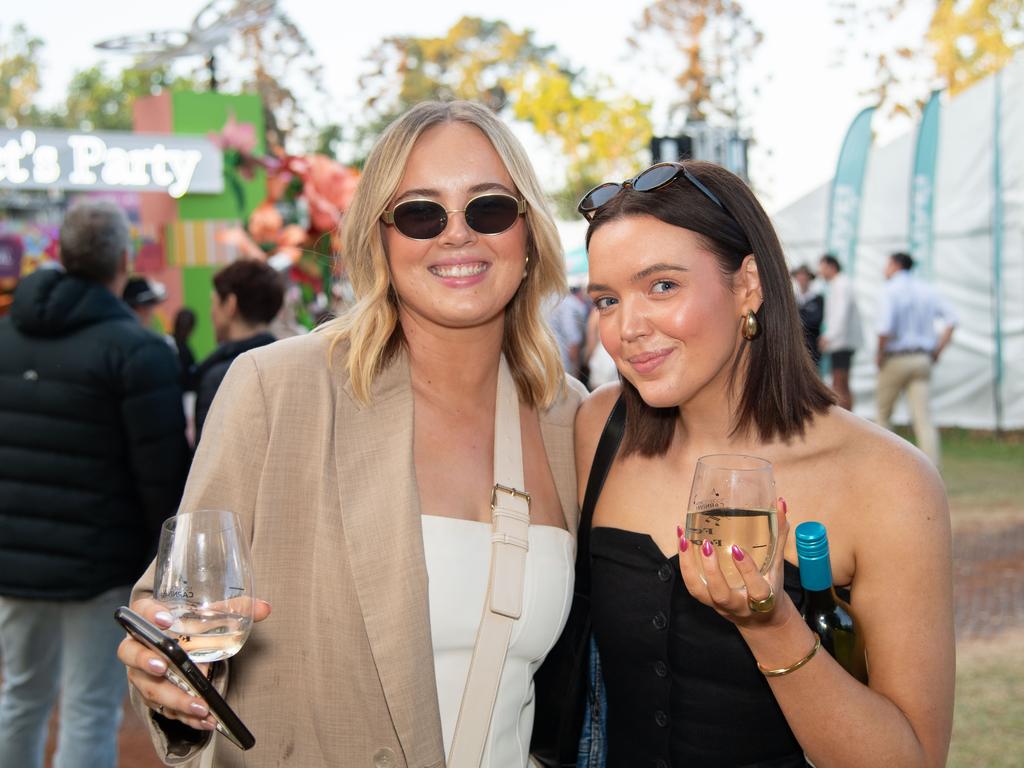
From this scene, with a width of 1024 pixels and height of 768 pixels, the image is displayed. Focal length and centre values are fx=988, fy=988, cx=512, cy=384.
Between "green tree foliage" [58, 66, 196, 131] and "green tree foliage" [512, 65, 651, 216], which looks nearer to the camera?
"green tree foliage" [512, 65, 651, 216]

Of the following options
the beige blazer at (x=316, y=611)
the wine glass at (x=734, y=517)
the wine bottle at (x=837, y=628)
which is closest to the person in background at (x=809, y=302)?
the wine bottle at (x=837, y=628)

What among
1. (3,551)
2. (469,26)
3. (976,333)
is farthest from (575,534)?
(469,26)

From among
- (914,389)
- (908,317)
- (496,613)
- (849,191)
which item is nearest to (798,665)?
(496,613)

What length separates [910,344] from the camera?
11.6m

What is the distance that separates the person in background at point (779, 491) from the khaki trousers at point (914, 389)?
9906mm

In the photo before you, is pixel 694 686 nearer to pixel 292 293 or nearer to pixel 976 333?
pixel 292 293

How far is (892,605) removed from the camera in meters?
2.08

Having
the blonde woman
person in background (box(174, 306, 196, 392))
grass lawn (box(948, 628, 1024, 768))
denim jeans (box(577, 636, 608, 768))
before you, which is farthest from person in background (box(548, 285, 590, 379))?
denim jeans (box(577, 636, 608, 768))

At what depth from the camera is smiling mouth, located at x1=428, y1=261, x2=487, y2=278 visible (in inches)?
102

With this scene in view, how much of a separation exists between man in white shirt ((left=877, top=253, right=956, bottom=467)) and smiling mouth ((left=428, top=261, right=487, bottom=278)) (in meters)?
9.98

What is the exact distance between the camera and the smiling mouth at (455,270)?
259 centimetres

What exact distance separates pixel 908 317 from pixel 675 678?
1021cm

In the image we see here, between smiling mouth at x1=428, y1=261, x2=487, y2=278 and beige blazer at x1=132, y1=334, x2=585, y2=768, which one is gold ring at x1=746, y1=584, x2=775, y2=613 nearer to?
beige blazer at x1=132, y1=334, x2=585, y2=768

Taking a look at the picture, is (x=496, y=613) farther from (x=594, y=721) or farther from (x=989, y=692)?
(x=989, y=692)
